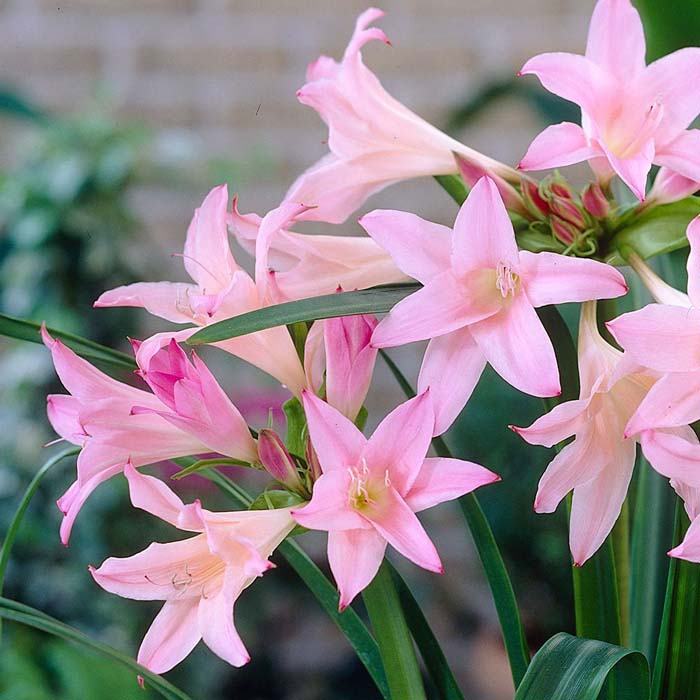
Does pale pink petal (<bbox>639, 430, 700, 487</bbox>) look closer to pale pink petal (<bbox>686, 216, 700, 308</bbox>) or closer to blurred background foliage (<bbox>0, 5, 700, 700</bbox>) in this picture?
pale pink petal (<bbox>686, 216, 700, 308</bbox>)

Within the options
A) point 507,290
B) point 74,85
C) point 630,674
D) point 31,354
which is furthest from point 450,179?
point 74,85

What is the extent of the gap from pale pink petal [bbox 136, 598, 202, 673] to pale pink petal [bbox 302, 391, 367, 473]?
2.9 inches

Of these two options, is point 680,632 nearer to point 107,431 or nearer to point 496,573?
point 496,573

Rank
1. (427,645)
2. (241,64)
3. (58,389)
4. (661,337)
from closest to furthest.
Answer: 1. (661,337)
2. (427,645)
3. (58,389)
4. (241,64)

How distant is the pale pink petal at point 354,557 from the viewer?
29cm

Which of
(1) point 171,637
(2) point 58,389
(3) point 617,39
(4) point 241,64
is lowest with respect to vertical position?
(2) point 58,389

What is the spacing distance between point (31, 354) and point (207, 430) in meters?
0.85

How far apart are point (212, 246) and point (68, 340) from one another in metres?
0.07

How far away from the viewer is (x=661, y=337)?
29cm

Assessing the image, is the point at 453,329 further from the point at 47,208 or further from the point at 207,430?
the point at 47,208

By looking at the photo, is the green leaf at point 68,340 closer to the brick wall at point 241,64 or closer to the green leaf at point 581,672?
the green leaf at point 581,672

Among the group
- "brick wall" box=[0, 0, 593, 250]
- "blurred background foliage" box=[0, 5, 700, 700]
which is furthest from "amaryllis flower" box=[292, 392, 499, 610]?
"brick wall" box=[0, 0, 593, 250]

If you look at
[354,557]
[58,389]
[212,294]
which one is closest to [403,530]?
[354,557]

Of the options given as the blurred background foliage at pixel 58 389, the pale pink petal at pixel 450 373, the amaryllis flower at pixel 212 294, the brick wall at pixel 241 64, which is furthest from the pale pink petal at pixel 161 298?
the brick wall at pixel 241 64
